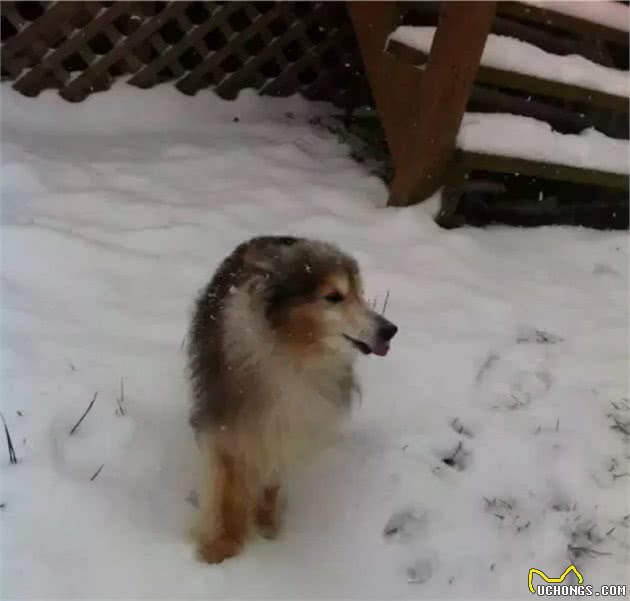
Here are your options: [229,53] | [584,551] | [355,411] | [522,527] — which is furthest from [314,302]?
[229,53]

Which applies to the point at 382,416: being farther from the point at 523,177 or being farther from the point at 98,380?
the point at 523,177

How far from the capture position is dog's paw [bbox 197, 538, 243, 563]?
1745 millimetres

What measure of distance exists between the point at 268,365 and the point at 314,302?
0.57ft

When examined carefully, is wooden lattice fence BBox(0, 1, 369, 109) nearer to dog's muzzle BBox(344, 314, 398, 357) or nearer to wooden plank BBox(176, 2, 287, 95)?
wooden plank BBox(176, 2, 287, 95)

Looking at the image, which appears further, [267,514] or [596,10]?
[596,10]

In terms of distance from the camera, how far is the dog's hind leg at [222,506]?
1.76 metres

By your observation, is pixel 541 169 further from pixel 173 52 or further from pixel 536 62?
Answer: pixel 173 52

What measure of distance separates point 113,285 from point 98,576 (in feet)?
3.86

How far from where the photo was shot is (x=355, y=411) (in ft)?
7.36

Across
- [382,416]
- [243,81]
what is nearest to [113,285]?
[382,416]

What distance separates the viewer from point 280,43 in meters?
4.31

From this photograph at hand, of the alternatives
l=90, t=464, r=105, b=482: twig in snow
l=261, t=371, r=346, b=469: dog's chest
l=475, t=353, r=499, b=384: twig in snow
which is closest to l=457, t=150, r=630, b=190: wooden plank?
l=475, t=353, r=499, b=384: twig in snow

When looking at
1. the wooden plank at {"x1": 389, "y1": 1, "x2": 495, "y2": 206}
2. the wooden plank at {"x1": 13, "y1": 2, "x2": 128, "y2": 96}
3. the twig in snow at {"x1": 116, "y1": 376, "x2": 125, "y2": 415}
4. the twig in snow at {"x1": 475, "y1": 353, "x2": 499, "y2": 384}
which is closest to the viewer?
the twig in snow at {"x1": 116, "y1": 376, "x2": 125, "y2": 415}

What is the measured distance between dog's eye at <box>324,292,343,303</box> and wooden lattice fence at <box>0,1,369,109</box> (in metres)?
2.68
